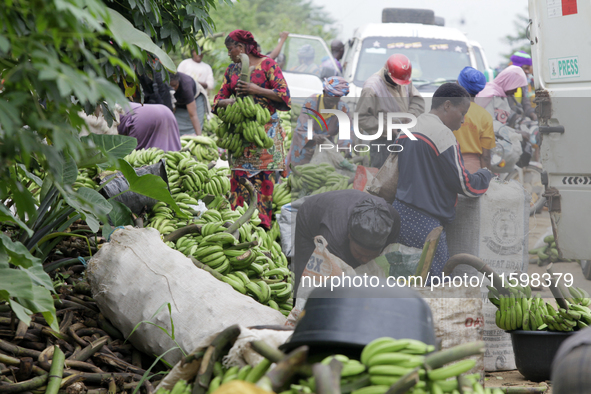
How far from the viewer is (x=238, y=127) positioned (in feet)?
17.1

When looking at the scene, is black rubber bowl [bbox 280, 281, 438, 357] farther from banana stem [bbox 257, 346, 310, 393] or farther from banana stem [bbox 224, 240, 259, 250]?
banana stem [bbox 224, 240, 259, 250]

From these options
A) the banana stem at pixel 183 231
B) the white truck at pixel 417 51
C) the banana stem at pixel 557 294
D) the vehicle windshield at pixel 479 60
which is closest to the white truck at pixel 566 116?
the banana stem at pixel 557 294

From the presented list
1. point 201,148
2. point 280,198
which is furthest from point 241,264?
point 201,148

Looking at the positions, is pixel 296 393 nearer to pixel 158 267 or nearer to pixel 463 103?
pixel 158 267

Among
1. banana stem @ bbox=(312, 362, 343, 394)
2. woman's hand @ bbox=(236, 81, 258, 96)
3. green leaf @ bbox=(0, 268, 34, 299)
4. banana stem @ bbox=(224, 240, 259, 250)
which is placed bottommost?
banana stem @ bbox=(224, 240, 259, 250)

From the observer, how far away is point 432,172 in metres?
3.01

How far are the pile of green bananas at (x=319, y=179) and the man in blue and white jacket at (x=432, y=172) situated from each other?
335 mm

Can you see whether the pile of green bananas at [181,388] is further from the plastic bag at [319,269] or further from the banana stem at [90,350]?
the plastic bag at [319,269]

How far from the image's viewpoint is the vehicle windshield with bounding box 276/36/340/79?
11586 millimetres

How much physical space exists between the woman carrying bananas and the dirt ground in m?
2.62

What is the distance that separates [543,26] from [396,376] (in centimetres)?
384

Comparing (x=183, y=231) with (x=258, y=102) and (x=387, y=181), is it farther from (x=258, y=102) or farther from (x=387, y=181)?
(x=258, y=102)

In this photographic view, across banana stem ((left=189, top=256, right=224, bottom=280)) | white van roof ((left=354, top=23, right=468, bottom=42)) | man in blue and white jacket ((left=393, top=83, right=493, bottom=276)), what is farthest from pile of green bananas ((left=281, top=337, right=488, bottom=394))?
white van roof ((left=354, top=23, right=468, bottom=42))

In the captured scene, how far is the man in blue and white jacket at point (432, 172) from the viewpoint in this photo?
299cm
